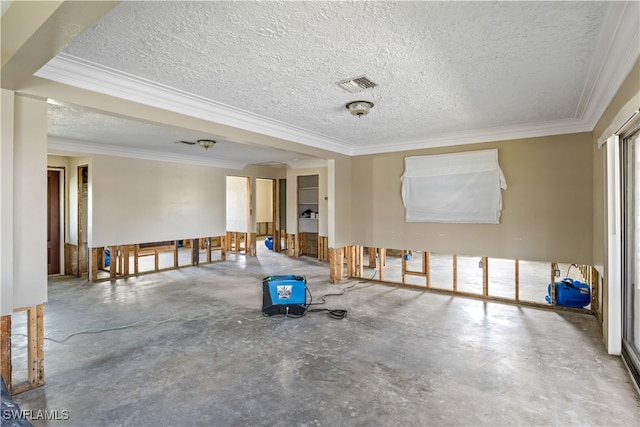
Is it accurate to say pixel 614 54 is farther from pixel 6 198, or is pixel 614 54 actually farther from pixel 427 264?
pixel 6 198

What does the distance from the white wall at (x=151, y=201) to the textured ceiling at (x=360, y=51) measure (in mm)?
4060

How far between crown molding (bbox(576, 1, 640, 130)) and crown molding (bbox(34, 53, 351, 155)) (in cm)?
307

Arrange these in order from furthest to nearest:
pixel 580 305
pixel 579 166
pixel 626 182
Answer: pixel 580 305
pixel 579 166
pixel 626 182

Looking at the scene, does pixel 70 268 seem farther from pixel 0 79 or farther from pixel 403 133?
pixel 403 133

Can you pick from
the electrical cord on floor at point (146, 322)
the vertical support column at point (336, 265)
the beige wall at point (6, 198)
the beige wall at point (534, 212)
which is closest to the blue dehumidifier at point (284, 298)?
the electrical cord on floor at point (146, 322)

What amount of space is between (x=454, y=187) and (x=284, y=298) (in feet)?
9.82

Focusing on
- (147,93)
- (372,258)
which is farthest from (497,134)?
(147,93)

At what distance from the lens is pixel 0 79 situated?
2.06 meters

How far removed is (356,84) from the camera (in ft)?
9.21

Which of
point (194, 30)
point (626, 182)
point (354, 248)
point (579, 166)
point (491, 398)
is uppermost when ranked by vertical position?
point (194, 30)

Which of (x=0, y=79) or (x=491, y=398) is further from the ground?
(x=0, y=79)

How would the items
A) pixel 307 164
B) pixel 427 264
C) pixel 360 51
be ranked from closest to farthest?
pixel 360 51, pixel 427 264, pixel 307 164

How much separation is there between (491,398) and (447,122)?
122 inches

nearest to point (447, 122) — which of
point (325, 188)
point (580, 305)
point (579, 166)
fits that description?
point (579, 166)
